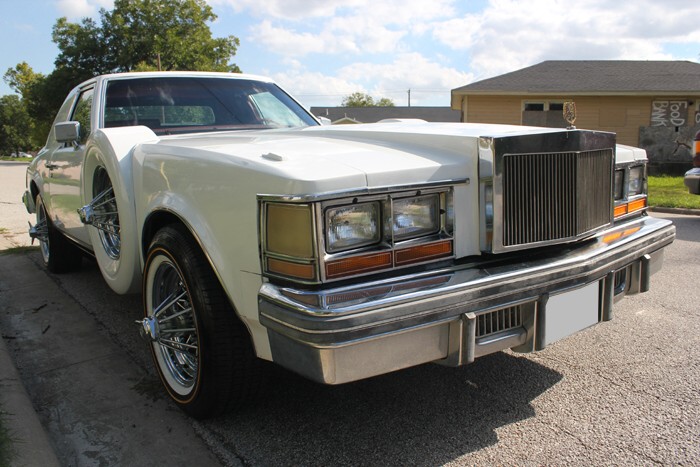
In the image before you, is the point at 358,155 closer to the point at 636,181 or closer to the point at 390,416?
the point at 390,416

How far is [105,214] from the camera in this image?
3.51 meters

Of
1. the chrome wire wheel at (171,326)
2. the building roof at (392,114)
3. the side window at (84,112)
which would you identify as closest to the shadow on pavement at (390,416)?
the chrome wire wheel at (171,326)

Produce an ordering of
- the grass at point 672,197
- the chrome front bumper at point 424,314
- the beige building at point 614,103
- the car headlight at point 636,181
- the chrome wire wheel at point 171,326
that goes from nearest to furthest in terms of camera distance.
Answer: the chrome front bumper at point 424,314 → the chrome wire wheel at point 171,326 → the car headlight at point 636,181 → the grass at point 672,197 → the beige building at point 614,103

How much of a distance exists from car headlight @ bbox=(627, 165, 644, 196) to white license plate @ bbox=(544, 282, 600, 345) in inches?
39.3

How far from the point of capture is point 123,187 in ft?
9.91

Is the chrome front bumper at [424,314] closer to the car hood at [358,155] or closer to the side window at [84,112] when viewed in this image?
the car hood at [358,155]

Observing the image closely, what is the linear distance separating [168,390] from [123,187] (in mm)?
1077

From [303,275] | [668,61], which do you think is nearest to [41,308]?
[303,275]

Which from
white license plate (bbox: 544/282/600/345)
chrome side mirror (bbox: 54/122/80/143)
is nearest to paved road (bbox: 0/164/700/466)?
white license plate (bbox: 544/282/600/345)

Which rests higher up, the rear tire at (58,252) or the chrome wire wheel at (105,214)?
the chrome wire wheel at (105,214)

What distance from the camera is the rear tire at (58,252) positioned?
5297 millimetres

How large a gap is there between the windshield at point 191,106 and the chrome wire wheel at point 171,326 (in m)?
1.27

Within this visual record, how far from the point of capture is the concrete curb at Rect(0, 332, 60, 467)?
2.26 meters

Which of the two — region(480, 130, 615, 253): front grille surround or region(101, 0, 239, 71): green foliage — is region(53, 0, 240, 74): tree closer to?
region(101, 0, 239, 71): green foliage
